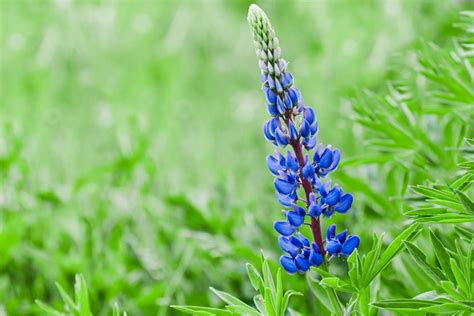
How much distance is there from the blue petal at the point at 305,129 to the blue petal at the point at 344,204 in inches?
3.7

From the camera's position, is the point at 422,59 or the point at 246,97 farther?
the point at 246,97

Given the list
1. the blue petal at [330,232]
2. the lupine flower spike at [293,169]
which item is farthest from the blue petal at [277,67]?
the blue petal at [330,232]

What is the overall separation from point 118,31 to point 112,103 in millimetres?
963

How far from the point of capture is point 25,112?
9.98 ft

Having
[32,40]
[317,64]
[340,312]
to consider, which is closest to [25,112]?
[32,40]

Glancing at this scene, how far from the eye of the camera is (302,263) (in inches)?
36.3

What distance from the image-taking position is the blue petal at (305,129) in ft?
3.12

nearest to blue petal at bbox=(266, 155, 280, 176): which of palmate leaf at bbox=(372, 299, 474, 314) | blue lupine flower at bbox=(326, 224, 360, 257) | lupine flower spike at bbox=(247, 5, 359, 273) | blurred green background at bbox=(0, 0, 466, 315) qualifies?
lupine flower spike at bbox=(247, 5, 359, 273)

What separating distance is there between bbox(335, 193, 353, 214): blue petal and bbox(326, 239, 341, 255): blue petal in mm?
44

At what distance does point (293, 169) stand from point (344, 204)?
8cm

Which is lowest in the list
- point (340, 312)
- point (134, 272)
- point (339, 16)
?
point (134, 272)

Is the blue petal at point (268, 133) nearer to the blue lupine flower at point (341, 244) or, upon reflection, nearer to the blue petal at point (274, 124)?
the blue petal at point (274, 124)

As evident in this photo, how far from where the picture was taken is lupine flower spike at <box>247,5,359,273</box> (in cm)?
94

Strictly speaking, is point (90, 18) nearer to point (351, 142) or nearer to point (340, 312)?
point (351, 142)
